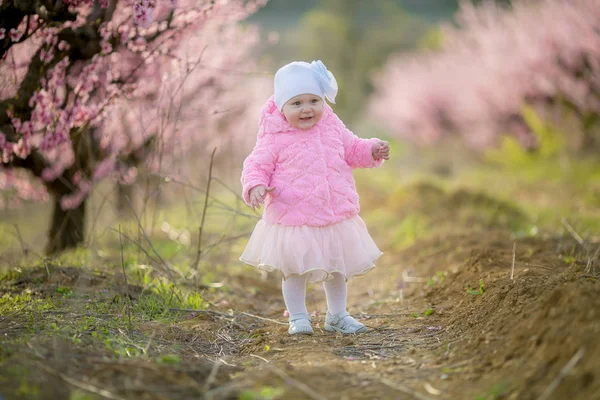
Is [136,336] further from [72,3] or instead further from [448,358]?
[72,3]

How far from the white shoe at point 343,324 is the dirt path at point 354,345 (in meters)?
0.06

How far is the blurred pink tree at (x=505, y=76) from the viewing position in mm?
9803

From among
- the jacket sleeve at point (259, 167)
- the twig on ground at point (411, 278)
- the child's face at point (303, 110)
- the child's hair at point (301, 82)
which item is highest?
the child's hair at point (301, 82)

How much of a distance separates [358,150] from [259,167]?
1.98 feet

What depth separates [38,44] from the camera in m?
4.43

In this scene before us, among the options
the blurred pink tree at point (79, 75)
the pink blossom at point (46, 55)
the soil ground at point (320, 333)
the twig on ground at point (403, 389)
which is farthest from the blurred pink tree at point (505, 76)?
the twig on ground at point (403, 389)

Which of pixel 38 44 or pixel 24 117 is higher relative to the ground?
pixel 38 44

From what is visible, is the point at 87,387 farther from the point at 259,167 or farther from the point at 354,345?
the point at 259,167

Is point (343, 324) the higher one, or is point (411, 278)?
point (343, 324)

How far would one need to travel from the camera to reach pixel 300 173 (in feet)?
11.5

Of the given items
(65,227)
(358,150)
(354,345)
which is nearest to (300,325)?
(354,345)

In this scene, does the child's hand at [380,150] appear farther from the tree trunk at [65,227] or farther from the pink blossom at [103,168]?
the tree trunk at [65,227]

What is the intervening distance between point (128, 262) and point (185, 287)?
70 cm

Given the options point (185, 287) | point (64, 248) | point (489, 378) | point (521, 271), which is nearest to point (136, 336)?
point (185, 287)
